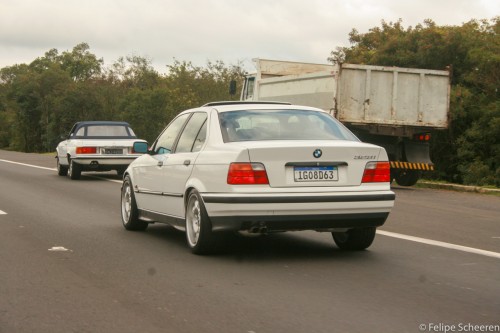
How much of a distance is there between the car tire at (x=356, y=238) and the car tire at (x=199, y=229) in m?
1.40

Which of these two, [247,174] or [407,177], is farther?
[407,177]

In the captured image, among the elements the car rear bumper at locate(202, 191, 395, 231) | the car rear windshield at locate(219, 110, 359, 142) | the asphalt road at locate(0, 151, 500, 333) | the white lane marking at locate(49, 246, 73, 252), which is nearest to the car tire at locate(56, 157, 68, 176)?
the asphalt road at locate(0, 151, 500, 333)

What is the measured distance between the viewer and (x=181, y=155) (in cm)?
927

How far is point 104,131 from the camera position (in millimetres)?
22797

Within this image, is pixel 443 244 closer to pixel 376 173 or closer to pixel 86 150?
pixel 376 173

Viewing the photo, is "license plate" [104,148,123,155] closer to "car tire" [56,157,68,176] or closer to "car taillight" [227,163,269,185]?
"car tire" [56,157,68,176]

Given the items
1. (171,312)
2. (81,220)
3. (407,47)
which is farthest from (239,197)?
(407,47)

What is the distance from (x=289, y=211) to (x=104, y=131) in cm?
1531

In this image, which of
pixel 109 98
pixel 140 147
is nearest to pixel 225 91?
pixel 109 98

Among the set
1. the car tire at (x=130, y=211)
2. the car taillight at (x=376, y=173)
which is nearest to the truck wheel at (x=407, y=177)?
the car tire at (x=130, y=211)

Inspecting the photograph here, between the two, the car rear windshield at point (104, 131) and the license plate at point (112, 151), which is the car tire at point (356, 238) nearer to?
the license plate at point (112, 151)

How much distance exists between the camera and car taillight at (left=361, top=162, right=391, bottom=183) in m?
8.44

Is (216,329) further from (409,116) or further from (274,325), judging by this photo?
(409,116)

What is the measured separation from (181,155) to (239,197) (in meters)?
1.44
